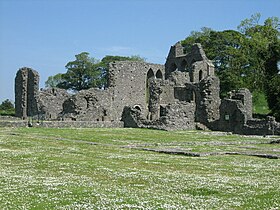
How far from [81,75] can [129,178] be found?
3271 inches

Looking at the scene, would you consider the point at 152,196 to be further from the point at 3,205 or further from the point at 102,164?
the point at 102,164

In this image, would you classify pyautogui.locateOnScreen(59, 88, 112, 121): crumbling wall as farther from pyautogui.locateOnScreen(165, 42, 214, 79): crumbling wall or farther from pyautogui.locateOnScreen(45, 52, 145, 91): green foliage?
pyautogui.locateOnScreen(45, 52, 145, 91): green foliage

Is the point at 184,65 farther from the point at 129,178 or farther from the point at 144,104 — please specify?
the point at 129,178

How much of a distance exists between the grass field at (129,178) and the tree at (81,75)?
7214 cm

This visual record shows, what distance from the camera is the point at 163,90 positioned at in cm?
4819

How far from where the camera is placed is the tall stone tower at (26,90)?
167 feet

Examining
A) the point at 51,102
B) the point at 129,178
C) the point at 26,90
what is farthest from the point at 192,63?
the point at 129,178

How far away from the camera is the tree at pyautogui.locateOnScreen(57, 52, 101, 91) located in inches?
3696

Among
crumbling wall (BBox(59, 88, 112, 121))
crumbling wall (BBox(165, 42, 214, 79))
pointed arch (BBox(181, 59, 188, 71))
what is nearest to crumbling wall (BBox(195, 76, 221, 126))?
crumbling wall (BBox(165, 42, 214, 79))

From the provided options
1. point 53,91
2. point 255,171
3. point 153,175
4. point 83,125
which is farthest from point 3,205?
point 53,91

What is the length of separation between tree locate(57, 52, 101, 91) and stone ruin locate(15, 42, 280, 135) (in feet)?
121

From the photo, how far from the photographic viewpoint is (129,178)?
Result: 1348cm

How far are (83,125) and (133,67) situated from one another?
1658cm

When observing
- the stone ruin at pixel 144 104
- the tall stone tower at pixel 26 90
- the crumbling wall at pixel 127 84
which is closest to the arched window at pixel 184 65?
the stone ruin at pixel 144 104
